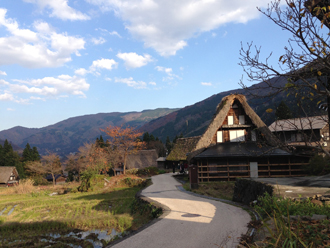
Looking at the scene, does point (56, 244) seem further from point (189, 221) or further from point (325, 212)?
point (325, 212)

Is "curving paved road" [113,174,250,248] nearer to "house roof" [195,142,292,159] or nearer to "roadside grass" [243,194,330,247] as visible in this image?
"roadside grass" [243,194,330,247]

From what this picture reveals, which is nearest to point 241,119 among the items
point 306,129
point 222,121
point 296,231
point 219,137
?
point 222,121

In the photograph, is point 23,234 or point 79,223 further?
point 79,223

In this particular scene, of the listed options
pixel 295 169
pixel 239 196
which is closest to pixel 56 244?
pixel 239 196

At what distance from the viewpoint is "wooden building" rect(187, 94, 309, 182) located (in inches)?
826

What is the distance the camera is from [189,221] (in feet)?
30.3

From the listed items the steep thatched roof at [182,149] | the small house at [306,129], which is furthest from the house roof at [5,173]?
the small house at [306,129]

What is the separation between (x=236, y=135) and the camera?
947 inches

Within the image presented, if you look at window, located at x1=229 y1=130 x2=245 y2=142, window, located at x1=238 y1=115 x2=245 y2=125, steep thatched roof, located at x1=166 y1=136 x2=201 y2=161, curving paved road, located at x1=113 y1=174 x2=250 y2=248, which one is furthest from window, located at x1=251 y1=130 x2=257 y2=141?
curving paved road, located at x1=113 y1=174 x2=250 y2=248

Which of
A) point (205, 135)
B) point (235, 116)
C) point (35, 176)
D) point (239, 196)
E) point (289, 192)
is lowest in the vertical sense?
point (35, 176)

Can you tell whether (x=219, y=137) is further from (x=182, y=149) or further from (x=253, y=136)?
(x=182, y=149)

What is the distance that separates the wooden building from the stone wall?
6969 millimetres

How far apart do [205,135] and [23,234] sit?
51.8ft

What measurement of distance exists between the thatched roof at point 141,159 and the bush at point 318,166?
1647 inches
